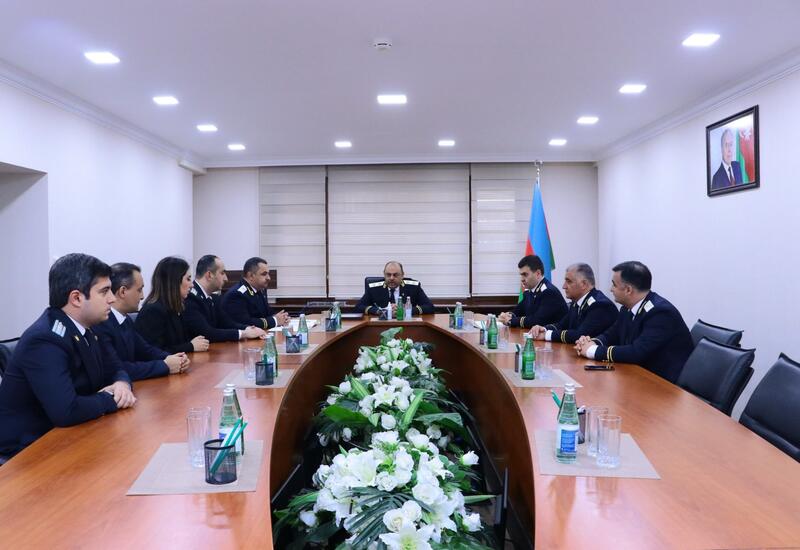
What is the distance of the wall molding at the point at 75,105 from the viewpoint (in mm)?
4359

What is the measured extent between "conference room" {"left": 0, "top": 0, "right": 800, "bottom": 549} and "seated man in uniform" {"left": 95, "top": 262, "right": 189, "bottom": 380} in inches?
0.6

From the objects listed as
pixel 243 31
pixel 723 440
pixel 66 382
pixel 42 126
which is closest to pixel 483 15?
pixel 243 31

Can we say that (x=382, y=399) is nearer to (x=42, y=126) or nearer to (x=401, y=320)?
(x=401, y=320)

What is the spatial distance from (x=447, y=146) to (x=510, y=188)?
4.47 feet

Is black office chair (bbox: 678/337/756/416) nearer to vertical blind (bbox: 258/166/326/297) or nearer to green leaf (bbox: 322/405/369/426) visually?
green leaf (bbox: 322/405/369/426)

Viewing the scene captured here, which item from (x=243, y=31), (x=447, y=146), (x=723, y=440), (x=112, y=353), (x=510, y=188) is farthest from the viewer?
(x=510, y=188)

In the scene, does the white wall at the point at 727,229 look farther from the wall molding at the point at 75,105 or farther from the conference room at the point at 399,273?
the wall molding at the point at 75,105

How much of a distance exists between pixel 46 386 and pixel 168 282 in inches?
63.1

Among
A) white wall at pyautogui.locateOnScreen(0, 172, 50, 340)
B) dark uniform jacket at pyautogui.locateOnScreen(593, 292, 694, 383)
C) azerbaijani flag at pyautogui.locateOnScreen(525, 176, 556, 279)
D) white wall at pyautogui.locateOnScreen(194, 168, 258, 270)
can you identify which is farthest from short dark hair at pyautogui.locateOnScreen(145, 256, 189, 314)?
azerbaijani flag at pyautogui.locateOnScreen(525, 176, 556, 279)

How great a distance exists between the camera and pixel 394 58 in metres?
4.11

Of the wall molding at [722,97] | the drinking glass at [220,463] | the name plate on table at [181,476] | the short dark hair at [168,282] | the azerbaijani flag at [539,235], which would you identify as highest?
the wall molding at [722,97]

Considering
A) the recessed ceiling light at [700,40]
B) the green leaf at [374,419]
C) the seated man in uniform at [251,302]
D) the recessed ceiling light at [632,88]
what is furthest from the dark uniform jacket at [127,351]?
the recessed ceiling light at [632,88]

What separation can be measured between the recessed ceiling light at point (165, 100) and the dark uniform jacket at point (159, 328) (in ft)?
8.23

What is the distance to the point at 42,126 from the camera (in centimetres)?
480
